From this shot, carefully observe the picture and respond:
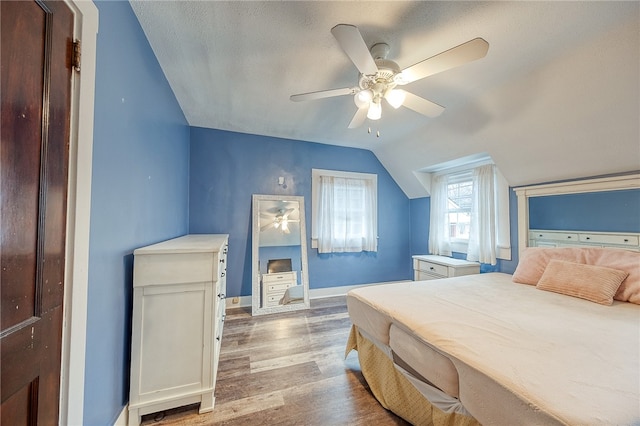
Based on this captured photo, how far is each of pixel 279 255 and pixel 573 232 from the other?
3.28 meters

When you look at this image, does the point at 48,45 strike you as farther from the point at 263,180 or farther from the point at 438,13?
the point at 263,180

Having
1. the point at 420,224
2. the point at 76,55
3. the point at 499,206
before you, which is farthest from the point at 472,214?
the point at 76,55

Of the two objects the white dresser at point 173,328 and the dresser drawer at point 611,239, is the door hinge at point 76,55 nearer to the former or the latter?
the white dresser at point 173,328

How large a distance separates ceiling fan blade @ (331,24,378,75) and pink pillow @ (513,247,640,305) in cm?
224

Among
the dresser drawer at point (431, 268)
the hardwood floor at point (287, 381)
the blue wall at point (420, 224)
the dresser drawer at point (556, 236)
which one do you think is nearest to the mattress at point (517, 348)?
the hardwood floor at point (287, 381)

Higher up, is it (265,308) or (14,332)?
(14,332)

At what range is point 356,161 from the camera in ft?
13.0

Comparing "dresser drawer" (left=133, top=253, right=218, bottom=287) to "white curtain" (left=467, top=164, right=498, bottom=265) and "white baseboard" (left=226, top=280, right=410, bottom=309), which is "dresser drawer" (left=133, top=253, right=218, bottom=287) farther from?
"white curtain" (left=467, top=164, right=498, bottom=265)

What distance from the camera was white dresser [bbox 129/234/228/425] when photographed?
139cm

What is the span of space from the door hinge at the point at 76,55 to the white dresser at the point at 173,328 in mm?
936

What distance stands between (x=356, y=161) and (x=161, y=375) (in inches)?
138

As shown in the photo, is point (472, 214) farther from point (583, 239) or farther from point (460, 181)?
point (583, 239)

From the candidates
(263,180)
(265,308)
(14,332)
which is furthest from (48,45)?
(265,308)

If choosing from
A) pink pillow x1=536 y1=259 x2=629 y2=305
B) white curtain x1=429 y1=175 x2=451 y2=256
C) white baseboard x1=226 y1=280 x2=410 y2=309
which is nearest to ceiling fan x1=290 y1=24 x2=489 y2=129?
pink pillow x1=536 y1=259 x2=629 y2=305
